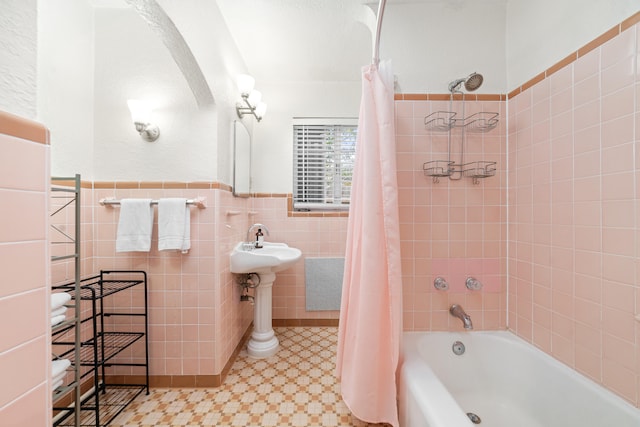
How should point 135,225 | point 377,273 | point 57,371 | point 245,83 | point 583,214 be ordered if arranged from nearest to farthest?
1. point 57,371
2. point 583,214
3. point 377,273
4. point 135,225
5. point 245,83

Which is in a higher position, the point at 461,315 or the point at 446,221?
the point at 446,221

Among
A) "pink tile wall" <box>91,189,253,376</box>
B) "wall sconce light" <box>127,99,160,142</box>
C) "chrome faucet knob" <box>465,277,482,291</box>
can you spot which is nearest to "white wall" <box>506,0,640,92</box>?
"chrome faucet knob" <box>465,277,482,291</box>

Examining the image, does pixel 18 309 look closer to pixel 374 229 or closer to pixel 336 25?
pixel 374 229

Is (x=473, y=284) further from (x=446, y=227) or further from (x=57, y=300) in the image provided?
(x=57, y=300)

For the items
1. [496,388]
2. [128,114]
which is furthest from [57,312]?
[496,388]

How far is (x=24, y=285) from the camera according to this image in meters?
0.50

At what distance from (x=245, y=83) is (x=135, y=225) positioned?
1.31m

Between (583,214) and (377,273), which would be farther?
(377,273)

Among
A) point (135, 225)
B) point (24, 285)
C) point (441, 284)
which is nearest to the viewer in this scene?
point (24, 285)

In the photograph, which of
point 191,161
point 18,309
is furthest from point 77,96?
point 18,309

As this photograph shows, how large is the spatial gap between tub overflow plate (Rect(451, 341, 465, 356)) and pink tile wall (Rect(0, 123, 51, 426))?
1.69m

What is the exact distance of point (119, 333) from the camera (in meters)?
1.61

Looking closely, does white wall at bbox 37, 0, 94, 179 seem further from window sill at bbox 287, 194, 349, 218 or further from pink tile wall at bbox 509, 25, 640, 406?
pink tile wall at bbox 509, 25, 640, 406

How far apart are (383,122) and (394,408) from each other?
1361mm
